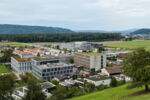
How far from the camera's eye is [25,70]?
39.2 meters

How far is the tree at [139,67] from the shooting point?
16.0 m

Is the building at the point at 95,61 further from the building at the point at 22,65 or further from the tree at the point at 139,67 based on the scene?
the tree at the point at 139,67

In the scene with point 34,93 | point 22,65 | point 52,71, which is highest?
point 34,93

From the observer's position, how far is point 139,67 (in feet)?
53.6

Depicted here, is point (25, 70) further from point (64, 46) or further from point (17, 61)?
point (64, 46)

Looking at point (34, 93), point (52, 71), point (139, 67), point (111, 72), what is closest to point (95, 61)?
point (111, 72)

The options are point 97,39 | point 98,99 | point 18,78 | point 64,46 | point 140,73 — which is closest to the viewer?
point 140,73

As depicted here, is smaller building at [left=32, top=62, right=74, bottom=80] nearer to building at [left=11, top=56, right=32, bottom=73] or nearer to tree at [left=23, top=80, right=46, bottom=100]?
building at [left=11, top=56, right=32, bottom=73]

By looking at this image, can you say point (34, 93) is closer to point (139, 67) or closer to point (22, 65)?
point (139, 67)

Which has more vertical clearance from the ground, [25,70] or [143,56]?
[143,56]

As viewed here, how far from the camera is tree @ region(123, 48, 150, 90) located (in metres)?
16.0

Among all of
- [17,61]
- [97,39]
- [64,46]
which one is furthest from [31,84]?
[97,39]

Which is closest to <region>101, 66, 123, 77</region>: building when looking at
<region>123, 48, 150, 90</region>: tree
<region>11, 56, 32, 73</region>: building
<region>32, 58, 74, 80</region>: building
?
<region>32, 58, 74, 80</region>: building

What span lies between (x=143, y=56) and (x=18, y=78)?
21.9 m
